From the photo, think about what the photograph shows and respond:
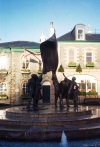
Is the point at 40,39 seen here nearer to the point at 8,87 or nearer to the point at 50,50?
the point at 8,87

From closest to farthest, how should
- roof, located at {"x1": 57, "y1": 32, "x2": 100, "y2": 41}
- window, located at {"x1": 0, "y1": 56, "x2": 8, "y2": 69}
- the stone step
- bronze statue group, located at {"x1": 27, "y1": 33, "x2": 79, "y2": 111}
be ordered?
the stone step
bronze statue group, located at {"x1": 27, "y1": 33, "x2": 79, "y2": 111}
window, located at {"x1": 0, "y1": 56, "x2": 8, "y2": 69}
roof, located at {"x1": 57, "y1": 32, "x2": 100, "y2": 41}

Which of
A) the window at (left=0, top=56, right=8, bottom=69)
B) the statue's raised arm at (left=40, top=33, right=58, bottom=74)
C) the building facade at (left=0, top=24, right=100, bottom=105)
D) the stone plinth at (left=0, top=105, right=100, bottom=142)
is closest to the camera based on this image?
the stone plinth at (left=0, top=105, right=100, bottom=142)

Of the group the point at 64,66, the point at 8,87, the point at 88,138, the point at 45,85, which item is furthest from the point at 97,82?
the point at 88,138

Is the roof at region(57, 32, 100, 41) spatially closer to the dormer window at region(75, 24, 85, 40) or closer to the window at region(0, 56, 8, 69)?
the dormer window at region(75, 24, 85, 40)

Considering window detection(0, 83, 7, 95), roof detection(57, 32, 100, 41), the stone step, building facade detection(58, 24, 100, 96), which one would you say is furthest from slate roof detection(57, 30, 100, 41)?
the stone step

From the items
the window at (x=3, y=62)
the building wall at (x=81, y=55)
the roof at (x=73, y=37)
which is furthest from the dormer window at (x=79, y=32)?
the window at (x=3, y=62)

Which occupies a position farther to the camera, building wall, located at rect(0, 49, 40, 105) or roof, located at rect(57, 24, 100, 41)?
roof, located at rect(57, 24, 100, 41)

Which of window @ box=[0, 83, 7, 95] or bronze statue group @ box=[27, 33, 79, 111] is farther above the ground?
bronze statue group @ box=[27, 33, 79, 111]

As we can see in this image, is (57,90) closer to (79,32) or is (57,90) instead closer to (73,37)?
(79,32)

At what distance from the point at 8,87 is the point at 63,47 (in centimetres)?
941

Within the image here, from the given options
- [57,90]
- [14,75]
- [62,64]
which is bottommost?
[57,90]

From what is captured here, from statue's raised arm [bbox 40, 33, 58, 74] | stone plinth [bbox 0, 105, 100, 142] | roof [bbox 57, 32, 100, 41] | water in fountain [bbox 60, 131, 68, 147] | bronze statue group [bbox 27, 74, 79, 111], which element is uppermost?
roof [bbox 57, 32, 100, 41]

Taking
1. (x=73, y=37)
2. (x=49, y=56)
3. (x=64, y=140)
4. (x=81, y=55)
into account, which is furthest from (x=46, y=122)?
(x=73, y=37)

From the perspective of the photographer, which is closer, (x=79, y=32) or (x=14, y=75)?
(x=14, y=75)
